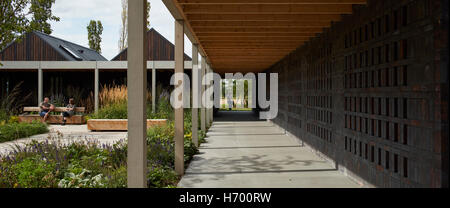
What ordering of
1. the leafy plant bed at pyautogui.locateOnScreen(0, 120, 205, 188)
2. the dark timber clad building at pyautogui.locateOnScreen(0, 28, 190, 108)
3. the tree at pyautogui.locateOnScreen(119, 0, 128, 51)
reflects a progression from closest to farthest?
1. the leafy plant bed at pyautogui.locateOnScreen(0, 120, 205, 188)
2. the dark timber clad building at pyautogui.locateOnScreen(0, 28, 190, 108)
3. the tree at pyautogui.locateOnScreen(119, 0, 128, 51)

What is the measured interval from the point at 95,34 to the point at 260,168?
32.5 meters

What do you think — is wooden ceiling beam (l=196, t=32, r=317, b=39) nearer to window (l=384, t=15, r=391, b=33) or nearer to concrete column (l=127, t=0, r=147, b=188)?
window (l=384, t=15, r=391, b=33)

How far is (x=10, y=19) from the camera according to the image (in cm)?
598

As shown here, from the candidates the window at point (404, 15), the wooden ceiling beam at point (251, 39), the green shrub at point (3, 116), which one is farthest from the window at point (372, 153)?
the green shrub at point (3, 116)

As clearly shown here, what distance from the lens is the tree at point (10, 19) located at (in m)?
5.64

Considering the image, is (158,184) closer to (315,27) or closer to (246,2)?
(246,2)

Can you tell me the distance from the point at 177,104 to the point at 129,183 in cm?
207

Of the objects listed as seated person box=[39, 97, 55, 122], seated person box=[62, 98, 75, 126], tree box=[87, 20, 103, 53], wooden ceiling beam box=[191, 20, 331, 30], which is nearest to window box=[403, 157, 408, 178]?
wooden ceiling beam box=[191, 20, 331, 30]

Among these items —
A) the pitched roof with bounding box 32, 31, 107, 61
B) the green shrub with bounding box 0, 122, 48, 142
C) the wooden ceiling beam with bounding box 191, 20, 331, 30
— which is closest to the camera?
the wooden ceiling beam with bounding box 191, 20, 331, 30

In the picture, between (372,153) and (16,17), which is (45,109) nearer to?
(16,17)

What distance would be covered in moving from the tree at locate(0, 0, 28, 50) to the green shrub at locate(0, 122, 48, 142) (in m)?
2.65

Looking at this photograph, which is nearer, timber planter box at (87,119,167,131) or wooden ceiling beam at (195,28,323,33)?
wooden ceiling beam at (195,28,323,33)

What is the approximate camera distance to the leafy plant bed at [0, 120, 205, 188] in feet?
11.8
